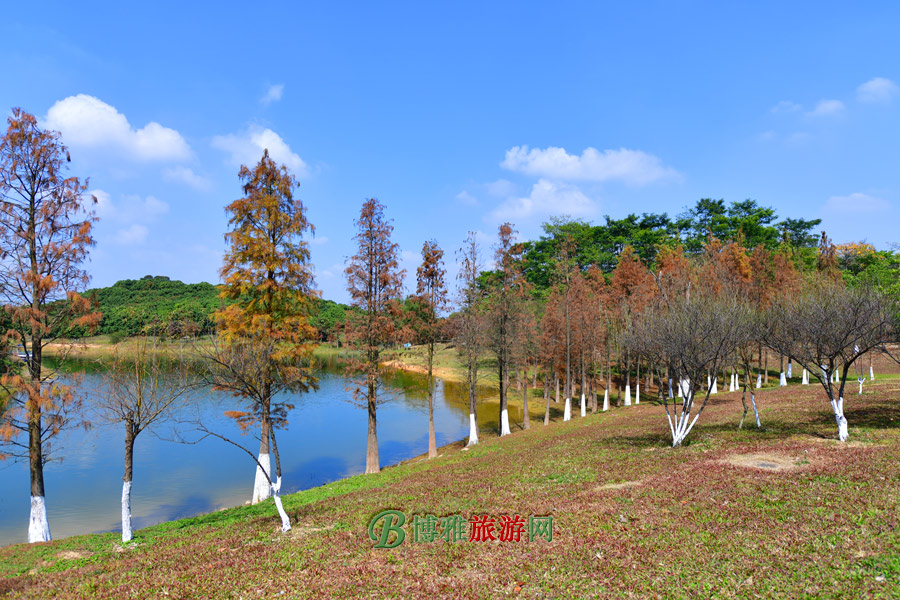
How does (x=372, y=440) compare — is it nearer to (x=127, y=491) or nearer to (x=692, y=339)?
(x=127, y=491)

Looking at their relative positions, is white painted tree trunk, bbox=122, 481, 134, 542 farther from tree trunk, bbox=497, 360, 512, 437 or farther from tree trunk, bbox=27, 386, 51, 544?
tree trunk, bbox=497, 360, 512, 437

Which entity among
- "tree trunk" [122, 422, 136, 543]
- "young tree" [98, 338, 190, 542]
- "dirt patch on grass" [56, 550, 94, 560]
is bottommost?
"dirt patch on grass" [56, 550, 94, 560]

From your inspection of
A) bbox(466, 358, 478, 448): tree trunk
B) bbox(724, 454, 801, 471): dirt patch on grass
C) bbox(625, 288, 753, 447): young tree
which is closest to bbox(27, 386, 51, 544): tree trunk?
bbox(466, 358, 478, 448): tree trunk

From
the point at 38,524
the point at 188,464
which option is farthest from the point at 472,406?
the point at 38,524

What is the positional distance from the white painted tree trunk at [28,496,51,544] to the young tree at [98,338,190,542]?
5.34m

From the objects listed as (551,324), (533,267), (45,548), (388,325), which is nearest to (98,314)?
(45,548)

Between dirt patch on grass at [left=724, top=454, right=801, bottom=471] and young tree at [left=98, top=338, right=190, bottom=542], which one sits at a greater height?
young tree at [left=98, top=338, right=190, bottom=542]

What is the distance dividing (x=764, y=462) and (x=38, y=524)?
82.9 ft

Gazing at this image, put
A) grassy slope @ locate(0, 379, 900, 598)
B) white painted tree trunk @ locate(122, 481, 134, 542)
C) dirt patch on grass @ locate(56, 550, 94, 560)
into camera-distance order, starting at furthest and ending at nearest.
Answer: white painted tree trunk @ locate(122, 481, 134, 542) → dirt patch on grass @ locate(56, 550, 94, 560) → grassy slope @ locate(0, 379, 900, 598)

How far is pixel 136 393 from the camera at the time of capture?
52.6 ft

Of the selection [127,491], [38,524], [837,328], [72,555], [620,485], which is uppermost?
[837,328]

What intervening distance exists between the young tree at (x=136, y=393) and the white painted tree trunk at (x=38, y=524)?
5338mm

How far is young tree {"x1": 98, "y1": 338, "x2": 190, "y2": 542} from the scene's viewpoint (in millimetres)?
15281

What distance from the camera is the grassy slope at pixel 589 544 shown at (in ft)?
25.6
